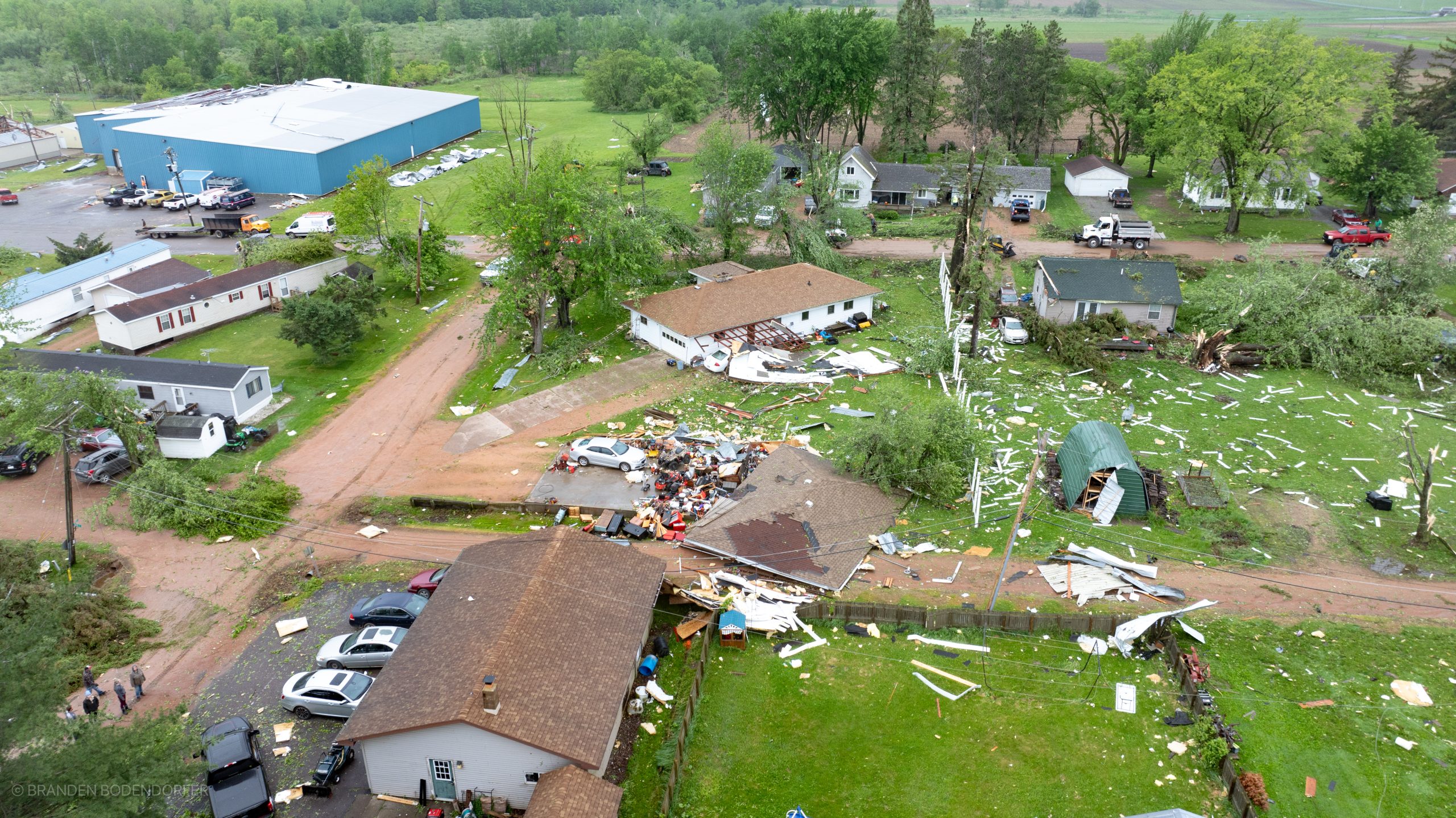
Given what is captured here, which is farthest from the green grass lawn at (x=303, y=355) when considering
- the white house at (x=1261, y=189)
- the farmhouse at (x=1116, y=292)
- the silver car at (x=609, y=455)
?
the white house at (x=1261, y=189)

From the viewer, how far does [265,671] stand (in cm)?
2455

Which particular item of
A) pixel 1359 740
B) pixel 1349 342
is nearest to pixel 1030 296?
pixel 1349 342

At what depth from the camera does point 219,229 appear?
6338 cm

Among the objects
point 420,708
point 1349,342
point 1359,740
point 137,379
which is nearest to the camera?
point 420,708

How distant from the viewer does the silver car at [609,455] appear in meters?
33.3

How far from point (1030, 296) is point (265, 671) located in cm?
4170

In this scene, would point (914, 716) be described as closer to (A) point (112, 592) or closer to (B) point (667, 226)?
(A) point (112, 592)

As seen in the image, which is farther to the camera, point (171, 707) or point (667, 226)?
point (667, 226)

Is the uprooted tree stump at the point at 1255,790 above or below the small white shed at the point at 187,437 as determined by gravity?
below

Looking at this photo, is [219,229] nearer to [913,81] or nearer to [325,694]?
[325,694]

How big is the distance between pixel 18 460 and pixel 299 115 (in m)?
55.5

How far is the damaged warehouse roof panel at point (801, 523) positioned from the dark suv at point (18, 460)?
27.2m

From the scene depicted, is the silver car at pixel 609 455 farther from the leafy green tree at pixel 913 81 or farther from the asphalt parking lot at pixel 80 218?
the leafy green tree at pixel 913 81

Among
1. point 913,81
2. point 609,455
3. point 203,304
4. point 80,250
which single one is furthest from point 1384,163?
point 80,250
